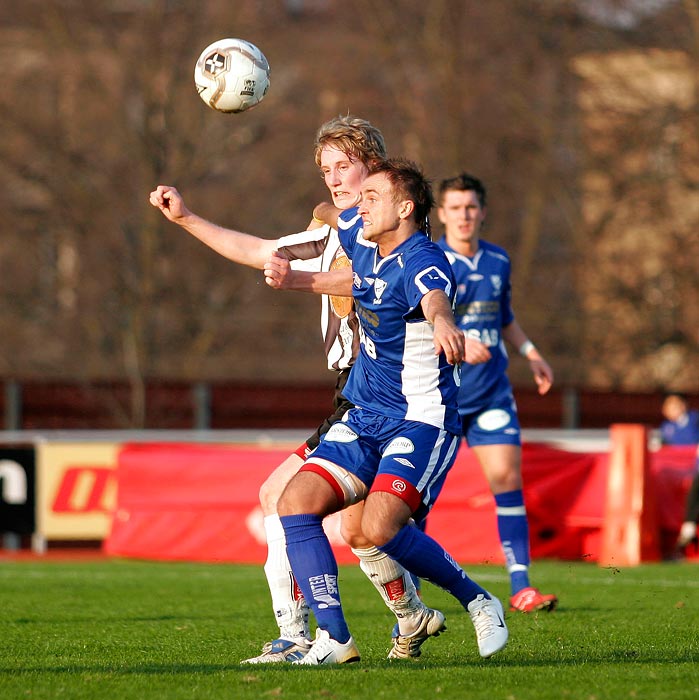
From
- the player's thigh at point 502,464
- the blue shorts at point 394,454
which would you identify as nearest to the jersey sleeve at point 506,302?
the player's thigh at point 502,464

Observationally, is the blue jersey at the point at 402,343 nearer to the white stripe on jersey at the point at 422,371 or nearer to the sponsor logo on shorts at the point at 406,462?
the white stripe on jersey at the point at 422,371

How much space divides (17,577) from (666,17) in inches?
730

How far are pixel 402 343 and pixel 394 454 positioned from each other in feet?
1.61

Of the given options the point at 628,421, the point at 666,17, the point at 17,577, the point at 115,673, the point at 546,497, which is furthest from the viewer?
the point at 666,17

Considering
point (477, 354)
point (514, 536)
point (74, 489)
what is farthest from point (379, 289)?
point (74, 489)

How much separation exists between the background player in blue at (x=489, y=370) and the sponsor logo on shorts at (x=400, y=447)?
295 centimetres

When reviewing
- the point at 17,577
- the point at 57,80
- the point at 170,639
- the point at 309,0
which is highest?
the point at 309,0

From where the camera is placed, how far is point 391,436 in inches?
229

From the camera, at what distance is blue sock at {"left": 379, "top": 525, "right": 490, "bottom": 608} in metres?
5.67

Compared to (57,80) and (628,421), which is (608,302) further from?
(57,80)

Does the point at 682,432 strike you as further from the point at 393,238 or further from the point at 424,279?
the point at 424,279

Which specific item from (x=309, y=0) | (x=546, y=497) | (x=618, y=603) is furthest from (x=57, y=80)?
(x=618, y=603)

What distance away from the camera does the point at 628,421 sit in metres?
22.4

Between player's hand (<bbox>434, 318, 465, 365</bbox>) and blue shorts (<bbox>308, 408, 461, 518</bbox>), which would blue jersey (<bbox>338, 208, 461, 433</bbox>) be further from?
player's hand (<bbox>434, 318, 465, 365</bbox>)
